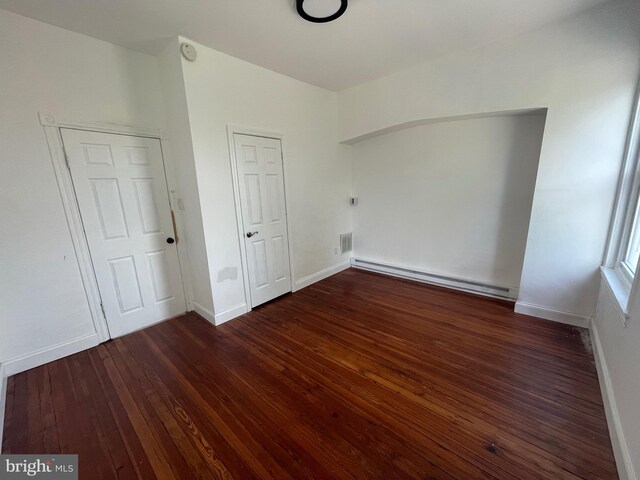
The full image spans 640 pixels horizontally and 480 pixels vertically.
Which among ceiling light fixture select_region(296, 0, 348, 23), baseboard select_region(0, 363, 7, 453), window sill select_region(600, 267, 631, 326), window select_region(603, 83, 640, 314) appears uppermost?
ceiling light fixture select_region(296, 0, 348, 23)

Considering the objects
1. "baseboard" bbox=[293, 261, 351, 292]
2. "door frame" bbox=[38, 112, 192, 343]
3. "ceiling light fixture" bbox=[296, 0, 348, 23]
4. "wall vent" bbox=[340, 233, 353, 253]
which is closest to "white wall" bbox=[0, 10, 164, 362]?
"door frame" bbox=[38, 112, 192, 343]

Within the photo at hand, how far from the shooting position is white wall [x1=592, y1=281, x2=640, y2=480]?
1.24 m

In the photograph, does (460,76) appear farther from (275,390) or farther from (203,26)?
(275,390)

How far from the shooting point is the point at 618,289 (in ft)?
6.22

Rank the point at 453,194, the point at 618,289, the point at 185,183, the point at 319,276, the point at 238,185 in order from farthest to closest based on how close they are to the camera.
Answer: the point at 319,276 < the point at 453,194 < the point at 238,185 < the point at 185,183 < the point at 618,289

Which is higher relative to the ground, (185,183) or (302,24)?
(302,24)

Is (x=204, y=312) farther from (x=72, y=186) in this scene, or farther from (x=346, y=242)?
(x=346, y=242)

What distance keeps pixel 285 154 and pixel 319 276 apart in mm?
1900

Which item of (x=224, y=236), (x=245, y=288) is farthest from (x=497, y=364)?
(x=224, y=236)

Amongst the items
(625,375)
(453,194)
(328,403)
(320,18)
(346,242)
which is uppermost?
(320,18)

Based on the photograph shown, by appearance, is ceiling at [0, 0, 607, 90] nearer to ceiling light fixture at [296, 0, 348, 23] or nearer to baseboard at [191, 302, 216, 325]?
ceiling light fixture at [296, 0, 348, 23]

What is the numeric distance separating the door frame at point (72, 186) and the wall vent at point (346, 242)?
2.71 meters

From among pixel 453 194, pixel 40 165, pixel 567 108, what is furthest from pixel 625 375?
pixel 40 165
